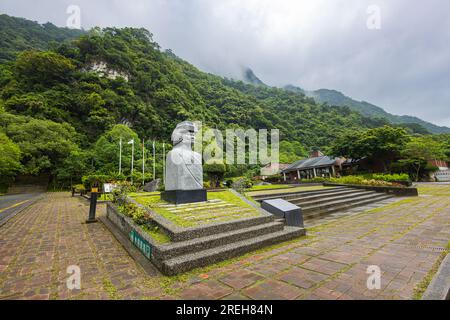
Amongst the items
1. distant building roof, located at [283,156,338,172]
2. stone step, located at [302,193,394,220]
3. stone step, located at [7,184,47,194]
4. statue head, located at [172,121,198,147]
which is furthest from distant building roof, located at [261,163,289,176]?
stone step, located at [7,184,47,194]

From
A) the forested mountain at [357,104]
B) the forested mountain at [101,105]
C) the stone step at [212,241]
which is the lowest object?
the stone step at [212,241]

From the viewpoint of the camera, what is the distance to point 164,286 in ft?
7.89

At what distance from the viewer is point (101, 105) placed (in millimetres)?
37250

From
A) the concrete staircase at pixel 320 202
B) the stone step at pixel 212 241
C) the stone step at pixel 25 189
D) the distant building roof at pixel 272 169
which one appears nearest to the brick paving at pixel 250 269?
the stone step at pixel 212 241

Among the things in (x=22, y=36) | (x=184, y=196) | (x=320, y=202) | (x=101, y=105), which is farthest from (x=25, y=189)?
(x=22, y=36)

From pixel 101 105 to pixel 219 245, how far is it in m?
42.7

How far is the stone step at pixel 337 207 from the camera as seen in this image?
6.83 metres

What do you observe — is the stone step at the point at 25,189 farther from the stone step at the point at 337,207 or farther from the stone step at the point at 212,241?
the stone step at the point at 337,207

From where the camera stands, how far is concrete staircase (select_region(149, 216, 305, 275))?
284 cm

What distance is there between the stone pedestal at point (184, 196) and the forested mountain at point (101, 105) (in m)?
23.3

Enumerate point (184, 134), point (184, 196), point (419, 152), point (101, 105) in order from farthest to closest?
1. point (101, 105)
2. point (419, 152)
3. point (184, 134)
4. point (184, 196)

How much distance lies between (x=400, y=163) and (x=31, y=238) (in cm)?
3424

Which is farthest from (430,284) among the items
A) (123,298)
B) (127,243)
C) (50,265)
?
(50,265)

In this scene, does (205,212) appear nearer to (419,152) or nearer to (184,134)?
(184,134)
